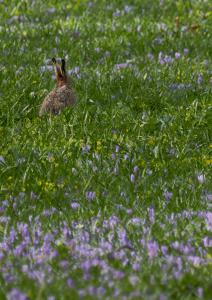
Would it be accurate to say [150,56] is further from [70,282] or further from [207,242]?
[70,282]

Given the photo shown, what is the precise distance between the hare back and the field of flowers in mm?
177

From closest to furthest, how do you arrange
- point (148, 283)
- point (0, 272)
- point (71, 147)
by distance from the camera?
point (148, 283) < point (0, 272) < point (71, 147)

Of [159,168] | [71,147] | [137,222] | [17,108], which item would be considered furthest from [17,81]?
[137,222]

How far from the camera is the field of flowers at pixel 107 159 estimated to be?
4773 millimetres

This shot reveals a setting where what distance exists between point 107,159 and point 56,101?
1664mm

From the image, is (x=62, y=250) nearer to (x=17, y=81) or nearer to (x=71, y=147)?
(x=71, y=147)

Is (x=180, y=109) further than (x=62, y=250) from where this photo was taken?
Yes

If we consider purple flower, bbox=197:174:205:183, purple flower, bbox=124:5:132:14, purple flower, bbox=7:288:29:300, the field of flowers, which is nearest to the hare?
the field of flowers

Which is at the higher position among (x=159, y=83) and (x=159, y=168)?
(x=159, y=168)

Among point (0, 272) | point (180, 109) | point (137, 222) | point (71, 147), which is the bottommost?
point (180, 109)

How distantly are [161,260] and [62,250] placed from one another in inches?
24.7

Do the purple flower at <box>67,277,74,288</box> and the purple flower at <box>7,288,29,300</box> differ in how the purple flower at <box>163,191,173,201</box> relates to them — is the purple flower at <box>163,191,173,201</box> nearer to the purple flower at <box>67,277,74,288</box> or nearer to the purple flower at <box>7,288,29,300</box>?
the purple flower at <box>67,277,74,288</box>

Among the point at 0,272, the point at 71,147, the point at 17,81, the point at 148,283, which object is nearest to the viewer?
the point at 148,283

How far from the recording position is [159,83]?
33.3 feet
